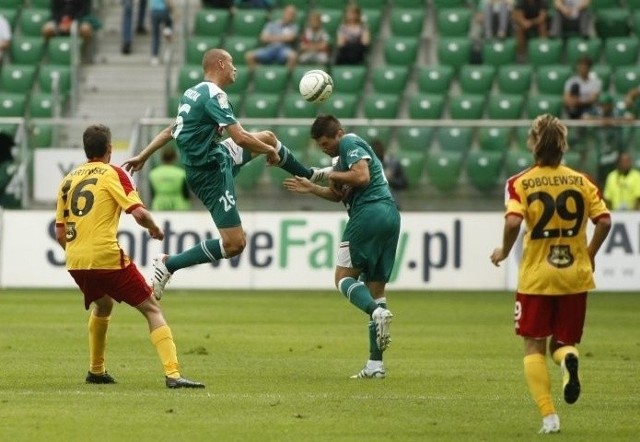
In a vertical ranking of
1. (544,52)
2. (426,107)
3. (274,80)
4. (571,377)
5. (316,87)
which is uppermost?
(544,52)

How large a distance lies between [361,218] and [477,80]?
16.0m

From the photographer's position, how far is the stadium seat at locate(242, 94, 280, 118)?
2791 cm

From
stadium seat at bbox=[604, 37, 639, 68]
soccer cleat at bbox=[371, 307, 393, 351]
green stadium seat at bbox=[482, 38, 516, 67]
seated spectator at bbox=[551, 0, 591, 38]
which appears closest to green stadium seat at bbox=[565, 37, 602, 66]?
stadium seat at bbox=[604, 37, 639, 68]

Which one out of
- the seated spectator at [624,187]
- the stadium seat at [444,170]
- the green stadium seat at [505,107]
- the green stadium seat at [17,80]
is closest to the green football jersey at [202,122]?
the stadium seat at [444,170]

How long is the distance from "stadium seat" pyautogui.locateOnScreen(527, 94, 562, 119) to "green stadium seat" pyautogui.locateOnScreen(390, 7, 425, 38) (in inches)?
→ 122

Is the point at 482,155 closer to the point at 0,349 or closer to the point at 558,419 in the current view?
the point at 0,349

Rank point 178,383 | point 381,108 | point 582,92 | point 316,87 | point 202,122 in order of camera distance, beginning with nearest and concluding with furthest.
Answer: point 178,383, point 202,122, point 316,87, point 582,92, point 381,108

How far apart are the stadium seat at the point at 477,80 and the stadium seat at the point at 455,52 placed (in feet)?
2.12

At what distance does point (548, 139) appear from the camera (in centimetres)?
952

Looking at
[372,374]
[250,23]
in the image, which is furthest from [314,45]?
[372,374]

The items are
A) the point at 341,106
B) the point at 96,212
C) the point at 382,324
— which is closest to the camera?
the point at 96,212

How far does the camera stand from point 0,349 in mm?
15047

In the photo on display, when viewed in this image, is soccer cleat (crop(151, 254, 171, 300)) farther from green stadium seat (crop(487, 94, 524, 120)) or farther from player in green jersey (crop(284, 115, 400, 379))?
green stadium seat (crop(487, 94, 524, 120))

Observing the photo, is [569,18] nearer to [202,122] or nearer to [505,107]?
[505,107]
